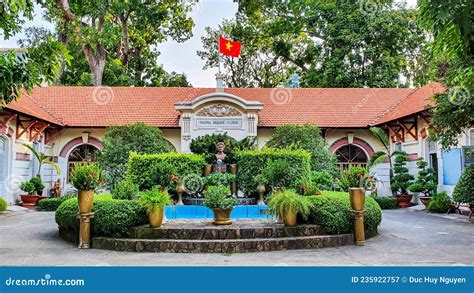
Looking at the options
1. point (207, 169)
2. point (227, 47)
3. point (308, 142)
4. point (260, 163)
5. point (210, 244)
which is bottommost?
point (210, 244)

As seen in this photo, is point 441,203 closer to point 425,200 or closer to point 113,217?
point 425,200

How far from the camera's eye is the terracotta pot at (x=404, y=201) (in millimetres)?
15742

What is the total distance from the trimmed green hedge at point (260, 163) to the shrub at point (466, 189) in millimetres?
4018

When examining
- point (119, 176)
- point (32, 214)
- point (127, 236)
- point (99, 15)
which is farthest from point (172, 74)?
point (127, 236)

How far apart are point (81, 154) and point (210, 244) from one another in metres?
12.8

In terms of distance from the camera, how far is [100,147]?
58.3ft

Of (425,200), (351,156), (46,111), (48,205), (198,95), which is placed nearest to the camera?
(48,205)

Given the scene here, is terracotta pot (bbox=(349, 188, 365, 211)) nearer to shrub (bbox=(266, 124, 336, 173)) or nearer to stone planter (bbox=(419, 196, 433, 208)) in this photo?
shrub (bbox=(266, 124, 336, 173))

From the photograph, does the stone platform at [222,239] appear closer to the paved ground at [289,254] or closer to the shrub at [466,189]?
the paved ground at [289,254]

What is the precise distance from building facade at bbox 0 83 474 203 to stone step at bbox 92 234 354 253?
9420 mm

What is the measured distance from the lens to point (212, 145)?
1551 centimetres

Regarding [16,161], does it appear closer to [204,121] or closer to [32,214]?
[32,214]

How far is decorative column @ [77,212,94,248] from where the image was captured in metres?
7.31

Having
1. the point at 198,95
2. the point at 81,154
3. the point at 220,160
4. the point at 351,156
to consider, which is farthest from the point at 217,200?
the point at 81,154
